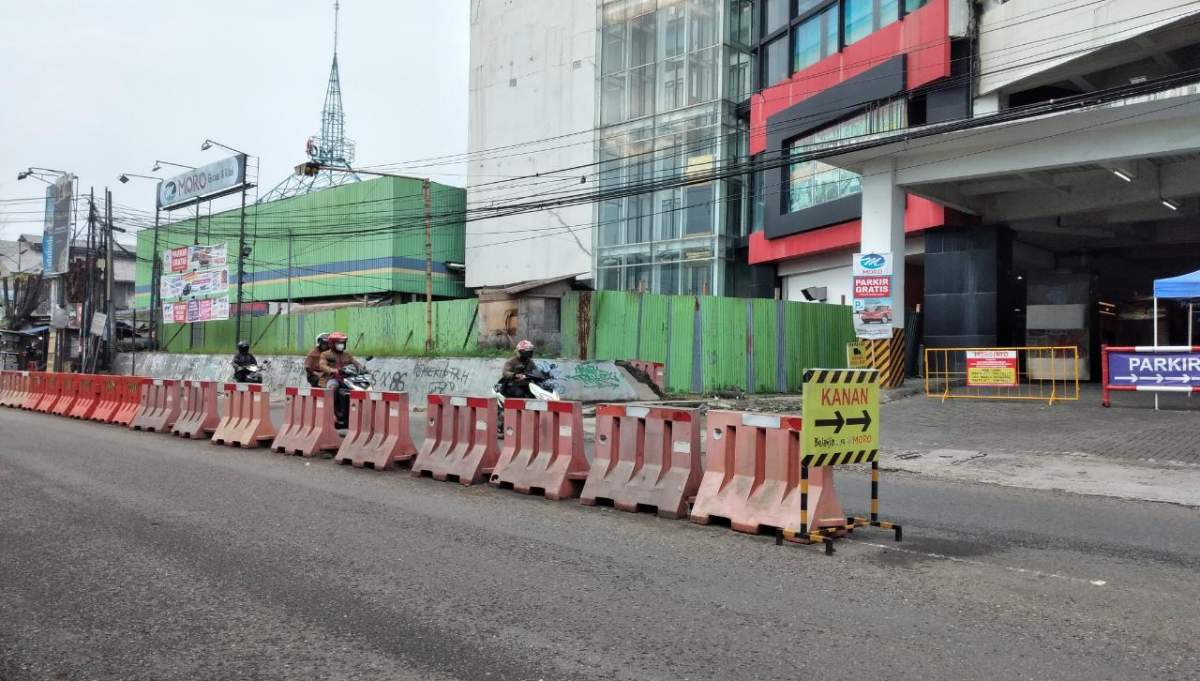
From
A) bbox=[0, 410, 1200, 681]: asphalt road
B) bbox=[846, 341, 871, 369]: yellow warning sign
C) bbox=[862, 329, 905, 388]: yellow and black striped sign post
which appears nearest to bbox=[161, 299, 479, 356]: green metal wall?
bbox=[846, 341, 871, 369]: yellow warning sign

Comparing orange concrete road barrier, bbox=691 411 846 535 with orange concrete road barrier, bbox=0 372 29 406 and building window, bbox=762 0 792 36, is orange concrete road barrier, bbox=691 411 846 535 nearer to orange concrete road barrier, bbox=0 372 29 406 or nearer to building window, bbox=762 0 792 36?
orange concrete road barrier, bbox=0 372 29 406

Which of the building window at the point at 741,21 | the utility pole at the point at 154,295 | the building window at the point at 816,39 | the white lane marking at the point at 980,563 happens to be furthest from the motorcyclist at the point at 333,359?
the building window at the point at 741,21

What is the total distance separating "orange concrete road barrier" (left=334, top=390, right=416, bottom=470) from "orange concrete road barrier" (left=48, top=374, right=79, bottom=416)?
12.3m

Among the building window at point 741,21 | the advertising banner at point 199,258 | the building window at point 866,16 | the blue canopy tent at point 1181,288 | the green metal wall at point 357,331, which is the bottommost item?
the green metal wall at point 357,331

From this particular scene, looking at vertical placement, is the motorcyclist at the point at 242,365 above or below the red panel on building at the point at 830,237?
below

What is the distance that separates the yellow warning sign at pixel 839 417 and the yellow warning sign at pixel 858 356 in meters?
15.8

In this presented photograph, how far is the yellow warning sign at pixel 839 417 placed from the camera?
6984 mm

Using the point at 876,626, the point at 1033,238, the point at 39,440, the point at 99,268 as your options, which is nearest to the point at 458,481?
the point at 876,626

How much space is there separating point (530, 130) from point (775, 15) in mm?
17918

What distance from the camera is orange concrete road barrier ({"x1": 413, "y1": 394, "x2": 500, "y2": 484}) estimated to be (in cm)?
1018

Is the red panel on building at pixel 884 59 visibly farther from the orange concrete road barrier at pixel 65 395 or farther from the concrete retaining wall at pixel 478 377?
the orange concrete road barrier at pixel 65 395

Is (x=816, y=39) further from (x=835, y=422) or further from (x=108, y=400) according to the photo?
(x=835, y=422)

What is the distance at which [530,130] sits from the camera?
4775cm

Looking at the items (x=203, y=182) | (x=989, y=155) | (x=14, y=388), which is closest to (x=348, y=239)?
(x=203, y=182)
